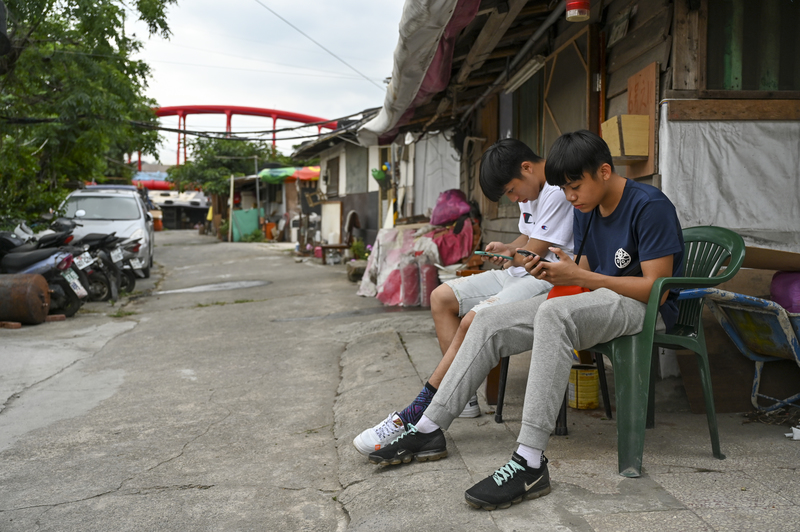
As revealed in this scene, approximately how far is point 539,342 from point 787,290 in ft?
5.16

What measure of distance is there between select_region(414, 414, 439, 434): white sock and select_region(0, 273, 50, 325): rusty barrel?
19.9ft

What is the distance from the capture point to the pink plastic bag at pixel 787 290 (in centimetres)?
300

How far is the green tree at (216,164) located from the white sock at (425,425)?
2610cm

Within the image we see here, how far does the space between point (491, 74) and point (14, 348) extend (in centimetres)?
564

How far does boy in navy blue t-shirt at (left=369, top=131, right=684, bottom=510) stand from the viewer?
225 cm

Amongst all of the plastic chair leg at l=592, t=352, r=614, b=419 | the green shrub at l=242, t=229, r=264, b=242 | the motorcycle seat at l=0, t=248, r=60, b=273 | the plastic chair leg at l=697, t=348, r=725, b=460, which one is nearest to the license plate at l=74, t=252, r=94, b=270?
the motorcycle seat at l=0, t=248, r=60, b=273

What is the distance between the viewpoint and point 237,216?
2636 cm

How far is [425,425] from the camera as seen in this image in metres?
2.63

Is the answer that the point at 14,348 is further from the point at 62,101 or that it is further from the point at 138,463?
the point at 62,101

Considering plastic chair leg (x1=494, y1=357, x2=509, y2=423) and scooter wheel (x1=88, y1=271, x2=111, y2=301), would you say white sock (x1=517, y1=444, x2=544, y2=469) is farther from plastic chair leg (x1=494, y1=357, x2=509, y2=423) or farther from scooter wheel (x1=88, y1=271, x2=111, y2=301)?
scooter wheel (x1=88, y1=271, x2=111, y2=301)

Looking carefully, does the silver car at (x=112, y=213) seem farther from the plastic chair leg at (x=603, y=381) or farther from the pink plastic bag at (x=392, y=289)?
the plastic chair leg at (x=603, y=381)

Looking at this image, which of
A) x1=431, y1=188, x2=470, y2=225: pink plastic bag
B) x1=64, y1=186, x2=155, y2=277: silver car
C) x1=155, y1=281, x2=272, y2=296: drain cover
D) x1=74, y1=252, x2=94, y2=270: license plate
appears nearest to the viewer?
x1=431, y1=188, x2=470, y2=225: pink plastic bag

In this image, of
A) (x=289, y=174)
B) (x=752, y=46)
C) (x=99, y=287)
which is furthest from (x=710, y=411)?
(x=289, y=174)

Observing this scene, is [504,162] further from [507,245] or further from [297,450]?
[297,450]
